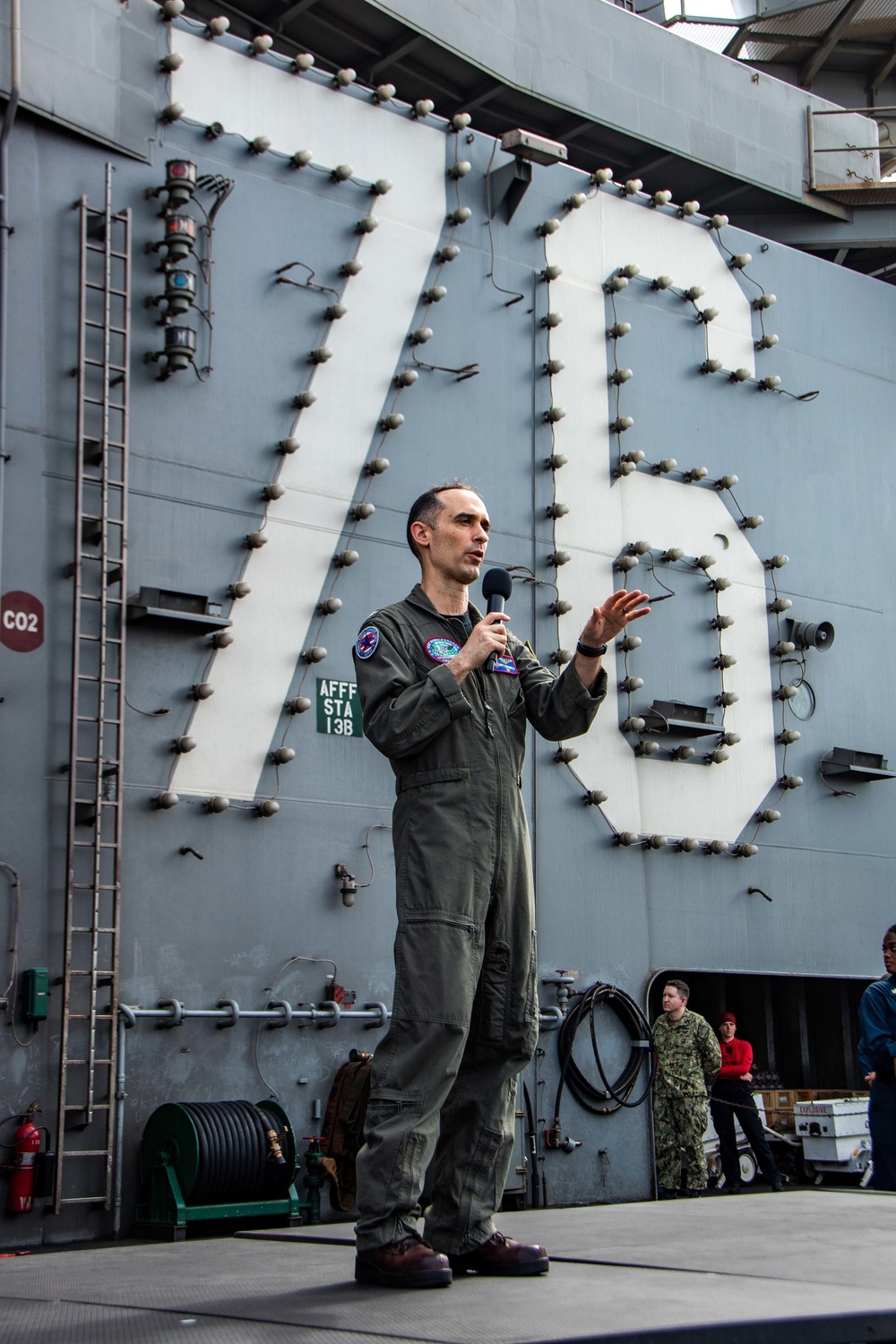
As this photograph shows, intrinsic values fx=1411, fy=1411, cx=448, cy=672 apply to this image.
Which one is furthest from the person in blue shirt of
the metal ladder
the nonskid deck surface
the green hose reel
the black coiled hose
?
the metal ladder

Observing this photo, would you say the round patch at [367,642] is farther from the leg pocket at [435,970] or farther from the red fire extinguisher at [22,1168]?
the red fire extinguisher at [22,1168]

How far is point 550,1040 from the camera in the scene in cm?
855

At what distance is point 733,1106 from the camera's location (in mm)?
9438

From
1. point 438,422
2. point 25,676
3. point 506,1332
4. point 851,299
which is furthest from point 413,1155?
point 851,299

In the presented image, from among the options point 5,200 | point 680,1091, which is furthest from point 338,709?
point 680,1091

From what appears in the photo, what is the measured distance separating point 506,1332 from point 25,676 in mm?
5205

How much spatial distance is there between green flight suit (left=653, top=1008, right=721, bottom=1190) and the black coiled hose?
12 centimetres

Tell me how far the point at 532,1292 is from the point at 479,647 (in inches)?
51.9

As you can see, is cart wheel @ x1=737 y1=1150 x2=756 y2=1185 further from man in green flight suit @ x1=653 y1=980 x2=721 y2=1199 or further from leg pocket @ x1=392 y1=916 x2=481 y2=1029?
leg pocket @ x1=392 y1=916 x2=481 y2=1029

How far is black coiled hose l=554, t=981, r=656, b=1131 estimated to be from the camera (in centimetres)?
855

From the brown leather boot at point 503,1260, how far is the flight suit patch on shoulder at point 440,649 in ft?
4.32

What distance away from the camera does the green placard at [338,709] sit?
7949 millimetres

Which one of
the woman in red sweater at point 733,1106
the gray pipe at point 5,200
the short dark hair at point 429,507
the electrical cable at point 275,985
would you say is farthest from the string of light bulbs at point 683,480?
the short dark hair at point 429,507

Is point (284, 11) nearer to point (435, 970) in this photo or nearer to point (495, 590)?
point (495, 590)
